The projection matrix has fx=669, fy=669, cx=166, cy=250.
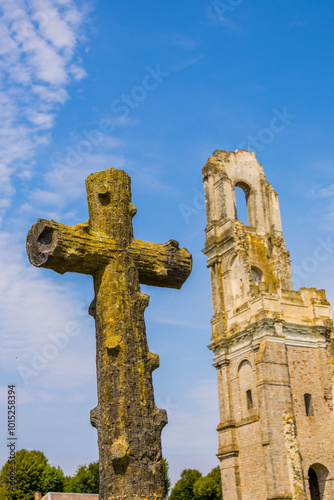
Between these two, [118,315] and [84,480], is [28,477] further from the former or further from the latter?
[118,315]

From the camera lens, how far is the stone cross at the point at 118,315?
15.3ft

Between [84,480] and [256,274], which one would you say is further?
[84,480]

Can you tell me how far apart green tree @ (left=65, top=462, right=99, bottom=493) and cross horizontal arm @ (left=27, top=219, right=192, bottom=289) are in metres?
46.8

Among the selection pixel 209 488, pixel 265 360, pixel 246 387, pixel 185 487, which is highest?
pixel 265 360

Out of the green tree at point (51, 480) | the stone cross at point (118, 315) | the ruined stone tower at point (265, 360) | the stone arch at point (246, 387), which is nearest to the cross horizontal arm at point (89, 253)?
the stone cross at point (118, 315)

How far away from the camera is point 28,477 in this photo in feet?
144

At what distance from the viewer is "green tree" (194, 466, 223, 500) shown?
4925 centimetres

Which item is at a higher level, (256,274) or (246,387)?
(256,274)

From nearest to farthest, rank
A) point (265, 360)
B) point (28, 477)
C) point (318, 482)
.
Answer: point (265, 360), point (318, 482), point (28, 477)

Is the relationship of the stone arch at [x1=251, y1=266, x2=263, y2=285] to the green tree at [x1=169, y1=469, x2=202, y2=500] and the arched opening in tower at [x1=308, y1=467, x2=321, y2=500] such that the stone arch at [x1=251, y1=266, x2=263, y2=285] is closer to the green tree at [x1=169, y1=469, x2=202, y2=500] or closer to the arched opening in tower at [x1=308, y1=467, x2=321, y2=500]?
the arched opening in tower at [x1=308, y1=467, x2=321, y2=500]

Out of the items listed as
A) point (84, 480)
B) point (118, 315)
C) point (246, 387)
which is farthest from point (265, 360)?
point (84, 480)

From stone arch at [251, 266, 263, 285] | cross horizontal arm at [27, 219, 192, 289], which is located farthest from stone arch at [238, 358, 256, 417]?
cross horizontal arm at [27, 219, 192, 289]

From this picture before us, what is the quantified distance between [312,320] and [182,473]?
29857 millimetres

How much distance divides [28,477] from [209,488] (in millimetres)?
13683
